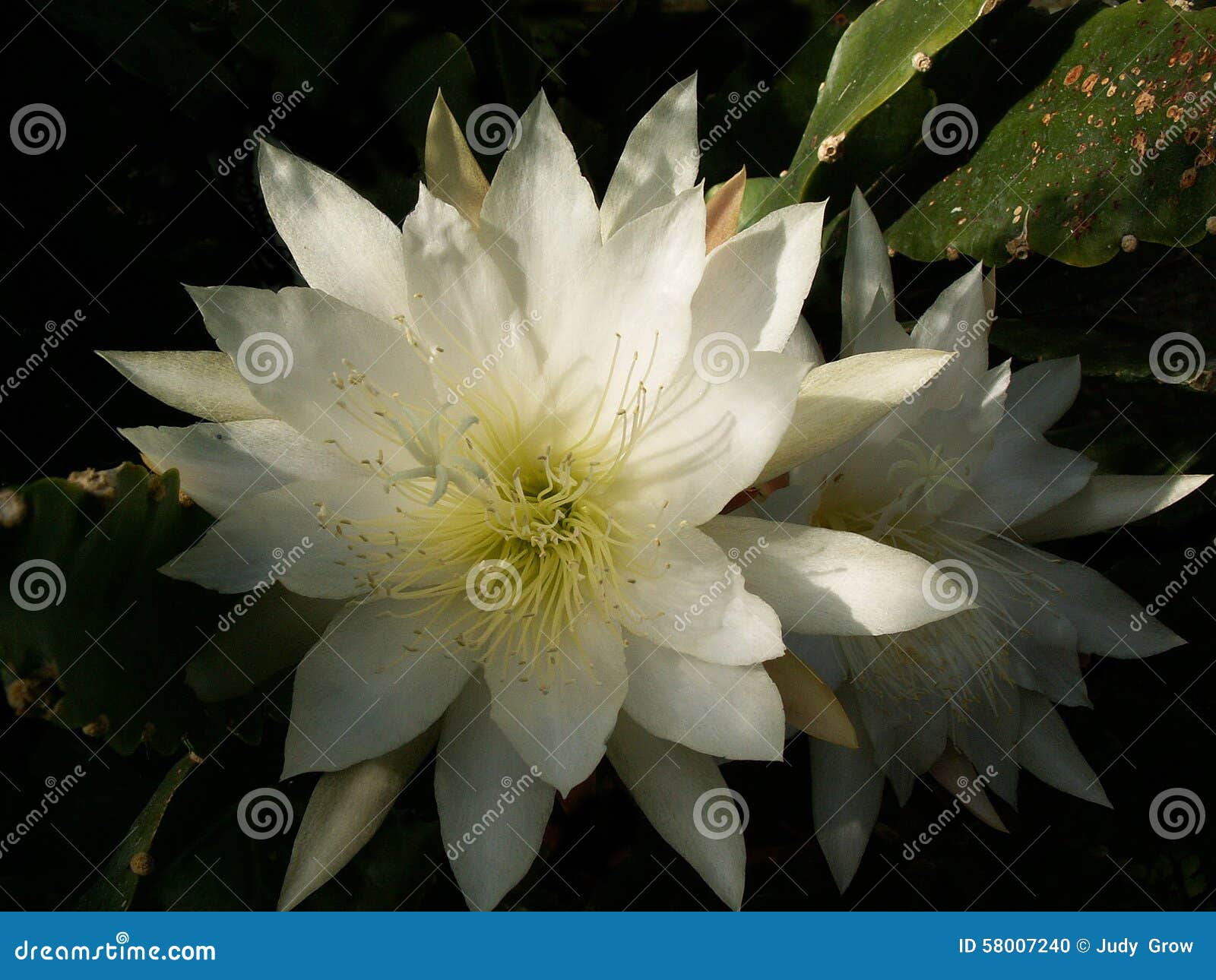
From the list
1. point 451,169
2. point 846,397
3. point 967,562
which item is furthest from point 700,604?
point 451,169

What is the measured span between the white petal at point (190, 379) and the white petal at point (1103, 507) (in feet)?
2.33

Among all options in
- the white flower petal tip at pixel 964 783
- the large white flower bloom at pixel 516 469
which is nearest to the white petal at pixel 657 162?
the large white flower bloom at pixel 516 469

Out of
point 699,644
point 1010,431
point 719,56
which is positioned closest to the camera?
point 699,644

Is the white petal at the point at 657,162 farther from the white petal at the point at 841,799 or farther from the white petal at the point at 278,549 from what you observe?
the white petal at the point at 841,799

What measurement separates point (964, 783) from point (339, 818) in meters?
0.56

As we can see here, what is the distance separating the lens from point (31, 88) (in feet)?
3.15

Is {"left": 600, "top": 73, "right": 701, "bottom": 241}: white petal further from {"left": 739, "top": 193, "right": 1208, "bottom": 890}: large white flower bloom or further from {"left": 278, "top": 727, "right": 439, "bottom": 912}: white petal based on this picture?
{"left": 278, "top": 727, "right": 439, "bottom": 912}: white petal

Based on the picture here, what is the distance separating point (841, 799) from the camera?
879 mm

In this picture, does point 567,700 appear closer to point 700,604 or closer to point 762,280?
point 700,604

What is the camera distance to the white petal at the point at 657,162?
81 centimetres

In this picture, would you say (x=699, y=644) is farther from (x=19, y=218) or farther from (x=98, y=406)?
(x=19, y=218)

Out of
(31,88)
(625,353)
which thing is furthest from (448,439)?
(31,88)

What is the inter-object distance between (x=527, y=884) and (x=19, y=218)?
849 millimetres

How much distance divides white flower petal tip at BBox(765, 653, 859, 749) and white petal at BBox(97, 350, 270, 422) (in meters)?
0.47
